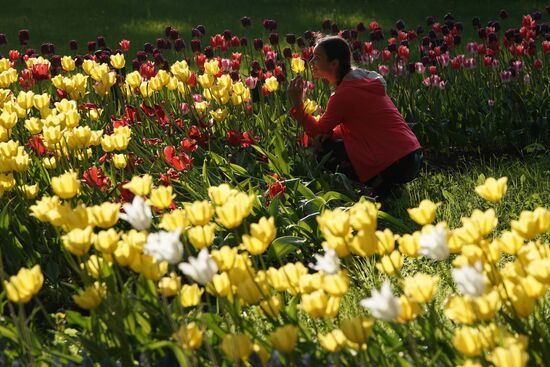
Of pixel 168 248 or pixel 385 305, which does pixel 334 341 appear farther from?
pixel 168 248

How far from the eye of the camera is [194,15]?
12.4m

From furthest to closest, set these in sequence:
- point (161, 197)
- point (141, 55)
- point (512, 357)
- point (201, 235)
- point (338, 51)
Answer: point (141, 55) → point (338, 51) → point (161, 197) → point (201, 235) → point (512, 357)

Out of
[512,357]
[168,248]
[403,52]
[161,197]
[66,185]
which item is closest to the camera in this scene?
[512,357]

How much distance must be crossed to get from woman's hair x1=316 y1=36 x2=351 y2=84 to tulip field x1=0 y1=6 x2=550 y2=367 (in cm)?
38

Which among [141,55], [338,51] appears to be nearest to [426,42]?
[338,51]

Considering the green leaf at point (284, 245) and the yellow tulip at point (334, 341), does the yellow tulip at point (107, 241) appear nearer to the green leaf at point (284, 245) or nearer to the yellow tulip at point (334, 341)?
the yellow tulip at point (334, 341)

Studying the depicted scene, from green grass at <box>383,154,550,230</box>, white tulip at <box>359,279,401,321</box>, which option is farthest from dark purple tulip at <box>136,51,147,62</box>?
white tulip at <box>359,279,401,321</box>

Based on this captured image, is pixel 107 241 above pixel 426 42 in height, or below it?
above

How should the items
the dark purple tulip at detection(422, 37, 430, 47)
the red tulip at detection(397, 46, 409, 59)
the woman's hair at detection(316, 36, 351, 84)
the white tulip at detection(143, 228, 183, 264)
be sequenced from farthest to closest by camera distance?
the dark purple tulip at detection(422, 37, 430, 47) → the red tulip at detection(397, 46, 409, 59) → the woman's hair at detection(316, 36, 351, 84) → the white tulip at detection(143, 228, 183, 264)

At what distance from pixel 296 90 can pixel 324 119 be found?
0.24 m

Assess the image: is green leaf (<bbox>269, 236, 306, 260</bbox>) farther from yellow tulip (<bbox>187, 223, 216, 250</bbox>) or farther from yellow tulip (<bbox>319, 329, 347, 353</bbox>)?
yellow tulip (<bbox>319, 329, 347, 353</bbox>)

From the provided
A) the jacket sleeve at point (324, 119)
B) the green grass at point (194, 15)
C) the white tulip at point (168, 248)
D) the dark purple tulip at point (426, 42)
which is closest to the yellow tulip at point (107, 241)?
the white tulip at point (168, 248)

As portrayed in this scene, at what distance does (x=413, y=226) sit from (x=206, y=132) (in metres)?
1.49

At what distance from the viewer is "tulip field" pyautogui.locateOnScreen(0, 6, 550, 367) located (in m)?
2.49
